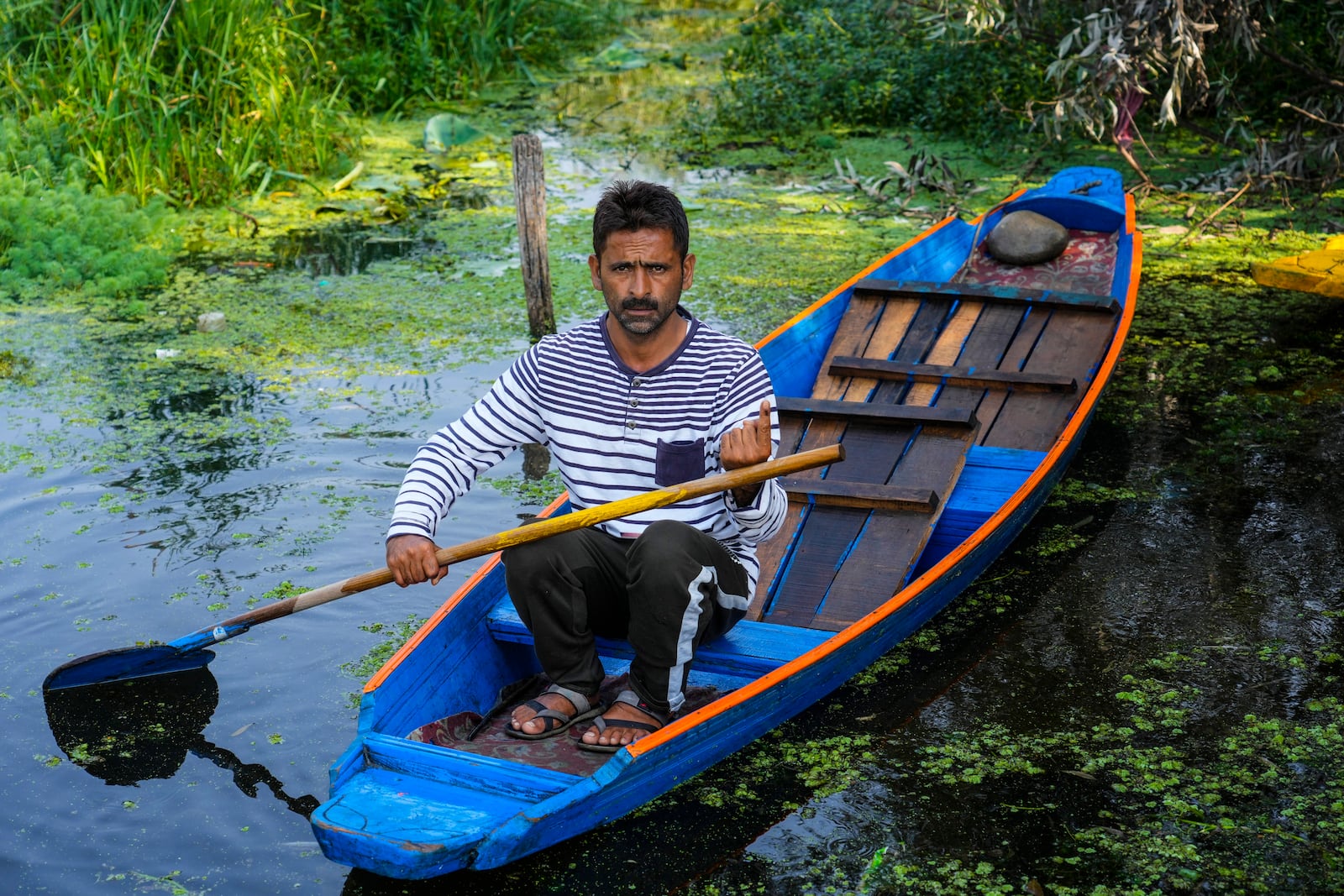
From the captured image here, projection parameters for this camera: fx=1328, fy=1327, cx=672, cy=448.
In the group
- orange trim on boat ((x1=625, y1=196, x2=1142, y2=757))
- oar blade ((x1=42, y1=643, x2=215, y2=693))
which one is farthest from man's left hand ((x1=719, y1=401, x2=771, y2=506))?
oar blade ((x1=42, y1=643, x2=215, y2=693))

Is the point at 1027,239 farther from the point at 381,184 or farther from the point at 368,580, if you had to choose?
the point at 381,184

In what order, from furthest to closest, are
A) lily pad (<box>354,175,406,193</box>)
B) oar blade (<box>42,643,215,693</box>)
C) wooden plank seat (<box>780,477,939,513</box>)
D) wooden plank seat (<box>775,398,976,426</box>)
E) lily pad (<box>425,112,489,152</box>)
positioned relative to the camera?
1. lily pad (<box>425,112,489,152</box>)
2. lily pad (<box>354,175,406,193</box>)
3. wooden plank seat (<box>775,398,976,426</box>)
4. wooden plank seat (<box>780,477,939,513</box>)
5. oar blade (<box>42,643,215,693</box>)

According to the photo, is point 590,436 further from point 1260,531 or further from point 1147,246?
point 1147,246

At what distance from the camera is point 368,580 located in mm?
3078

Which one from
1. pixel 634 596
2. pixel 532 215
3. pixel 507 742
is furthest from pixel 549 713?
pixel 532 215

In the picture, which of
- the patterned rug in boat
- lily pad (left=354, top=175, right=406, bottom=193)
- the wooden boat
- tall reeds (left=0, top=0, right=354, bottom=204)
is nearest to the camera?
the wooden boat

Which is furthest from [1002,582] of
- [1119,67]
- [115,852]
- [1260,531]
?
[1119,67]

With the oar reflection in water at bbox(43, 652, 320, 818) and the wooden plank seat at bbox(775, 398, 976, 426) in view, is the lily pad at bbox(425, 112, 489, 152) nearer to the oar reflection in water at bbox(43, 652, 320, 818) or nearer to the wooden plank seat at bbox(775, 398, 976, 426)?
the wooden plank seat at bbox(775, 398, 976, 426)

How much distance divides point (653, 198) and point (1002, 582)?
1931mm

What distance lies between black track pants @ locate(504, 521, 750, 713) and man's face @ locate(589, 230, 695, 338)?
1.51 ft

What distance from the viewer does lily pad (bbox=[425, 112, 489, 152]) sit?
31.4 feet

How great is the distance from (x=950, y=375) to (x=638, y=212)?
234 cm

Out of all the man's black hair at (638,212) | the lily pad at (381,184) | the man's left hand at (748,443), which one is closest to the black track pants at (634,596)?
the man's left hand at (748,443)

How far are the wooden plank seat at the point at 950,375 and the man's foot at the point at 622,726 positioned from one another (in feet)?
7.43
